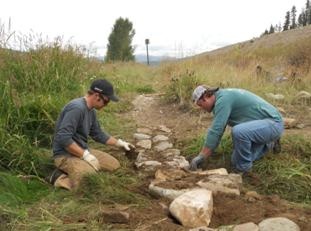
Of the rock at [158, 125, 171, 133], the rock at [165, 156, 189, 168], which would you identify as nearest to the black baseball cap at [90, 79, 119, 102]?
the rock at [165, 156, 189, 168]

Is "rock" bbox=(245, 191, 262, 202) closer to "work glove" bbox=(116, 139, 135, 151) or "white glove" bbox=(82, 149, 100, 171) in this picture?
"white glove" bbox=(82, 149, 100, 171)

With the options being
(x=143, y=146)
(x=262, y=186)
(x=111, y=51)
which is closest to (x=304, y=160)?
(x=262, y=186)

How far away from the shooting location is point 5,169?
4188 millimetres

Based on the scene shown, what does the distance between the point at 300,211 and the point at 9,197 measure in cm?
225

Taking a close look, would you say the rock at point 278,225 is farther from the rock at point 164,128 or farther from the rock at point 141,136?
the rock at point 164,128

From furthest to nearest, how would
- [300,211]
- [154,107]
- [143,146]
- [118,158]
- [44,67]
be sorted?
1. [154,107]
2. [44,67]
3. [143,146]
4. [118,158]
5. [300,211]

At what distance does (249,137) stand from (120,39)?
18019 mm

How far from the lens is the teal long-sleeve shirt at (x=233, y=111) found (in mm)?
4238

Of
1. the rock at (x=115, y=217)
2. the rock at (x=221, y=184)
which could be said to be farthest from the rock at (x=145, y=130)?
the rock at (x=115, y=217)

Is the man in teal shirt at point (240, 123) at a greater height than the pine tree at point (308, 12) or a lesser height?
lesser

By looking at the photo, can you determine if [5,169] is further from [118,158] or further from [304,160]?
[304,160]

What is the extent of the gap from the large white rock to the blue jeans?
1077 millimetres

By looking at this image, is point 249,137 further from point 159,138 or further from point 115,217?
point 115,217

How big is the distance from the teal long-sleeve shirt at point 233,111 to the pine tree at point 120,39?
56.8ft
